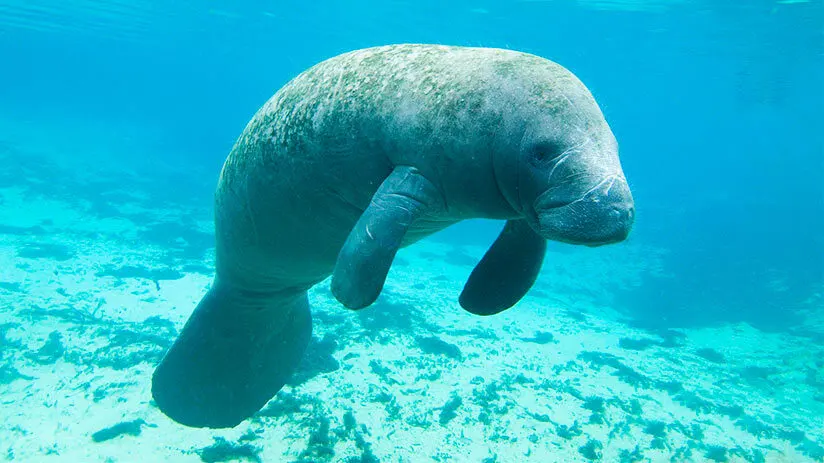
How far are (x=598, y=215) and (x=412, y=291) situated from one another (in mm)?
10543

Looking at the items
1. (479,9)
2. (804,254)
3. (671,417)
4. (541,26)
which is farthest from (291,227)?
(541,26)

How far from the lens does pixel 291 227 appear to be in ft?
10.0

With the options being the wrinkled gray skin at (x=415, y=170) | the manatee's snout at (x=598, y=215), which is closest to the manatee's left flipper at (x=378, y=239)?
the wrinkled gray skin at (x=415, y=170)

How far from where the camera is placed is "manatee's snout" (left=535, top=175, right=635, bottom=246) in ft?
5.91

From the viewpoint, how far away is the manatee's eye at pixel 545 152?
196cm

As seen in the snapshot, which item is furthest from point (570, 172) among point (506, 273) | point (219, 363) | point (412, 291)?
point (412, 291)

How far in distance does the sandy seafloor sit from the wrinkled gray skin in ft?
8.67

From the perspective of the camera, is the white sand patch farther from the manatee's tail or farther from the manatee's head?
the manatee's head

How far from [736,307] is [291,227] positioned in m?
17.5

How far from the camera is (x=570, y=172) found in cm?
191

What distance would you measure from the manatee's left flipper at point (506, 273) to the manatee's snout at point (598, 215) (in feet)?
2.96

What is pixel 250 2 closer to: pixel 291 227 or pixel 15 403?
pixel 15 403

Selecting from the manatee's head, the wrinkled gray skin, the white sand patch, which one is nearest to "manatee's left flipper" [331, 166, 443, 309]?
the wrinkled gray skin

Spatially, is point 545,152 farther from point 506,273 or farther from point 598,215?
point 506,273
